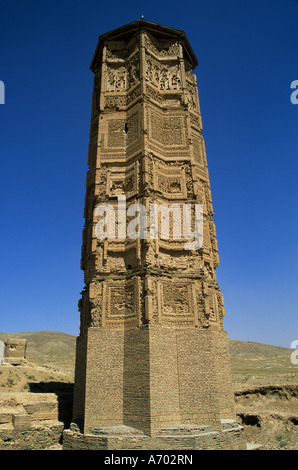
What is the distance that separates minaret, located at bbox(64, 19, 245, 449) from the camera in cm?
1151

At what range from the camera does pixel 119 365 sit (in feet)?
40.2

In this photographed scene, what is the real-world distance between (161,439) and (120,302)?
16.2ft

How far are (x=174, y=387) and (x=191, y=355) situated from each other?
1252mm

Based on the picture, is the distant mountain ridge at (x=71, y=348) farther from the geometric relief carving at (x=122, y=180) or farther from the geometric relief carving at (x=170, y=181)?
the geometric relief carving at (x=170, y=181)

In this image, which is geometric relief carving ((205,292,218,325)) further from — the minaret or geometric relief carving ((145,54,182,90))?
geometric relief carving ((145,54,182,90))

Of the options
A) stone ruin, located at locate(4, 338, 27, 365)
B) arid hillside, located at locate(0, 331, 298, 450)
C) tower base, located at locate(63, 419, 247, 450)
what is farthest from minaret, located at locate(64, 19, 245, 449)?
stone ruin, located at locate(4, 338, 27, 365)

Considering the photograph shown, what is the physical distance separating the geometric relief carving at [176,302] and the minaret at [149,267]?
41mm

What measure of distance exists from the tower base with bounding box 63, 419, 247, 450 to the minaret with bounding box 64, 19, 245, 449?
0.10ft

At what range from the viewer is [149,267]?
1305 cm

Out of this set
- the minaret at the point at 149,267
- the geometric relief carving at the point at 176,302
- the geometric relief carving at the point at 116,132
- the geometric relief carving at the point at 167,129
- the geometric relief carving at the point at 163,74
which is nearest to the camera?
the minaret at the point at 149,267

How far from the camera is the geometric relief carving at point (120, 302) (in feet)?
42.4

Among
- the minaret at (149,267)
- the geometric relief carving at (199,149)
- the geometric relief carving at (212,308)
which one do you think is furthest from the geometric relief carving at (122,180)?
the geometric relief carving at (212,308)

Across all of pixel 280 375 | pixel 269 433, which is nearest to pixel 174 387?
pixel 269 433

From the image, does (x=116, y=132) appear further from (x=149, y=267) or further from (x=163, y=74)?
(x=149, y=267)
